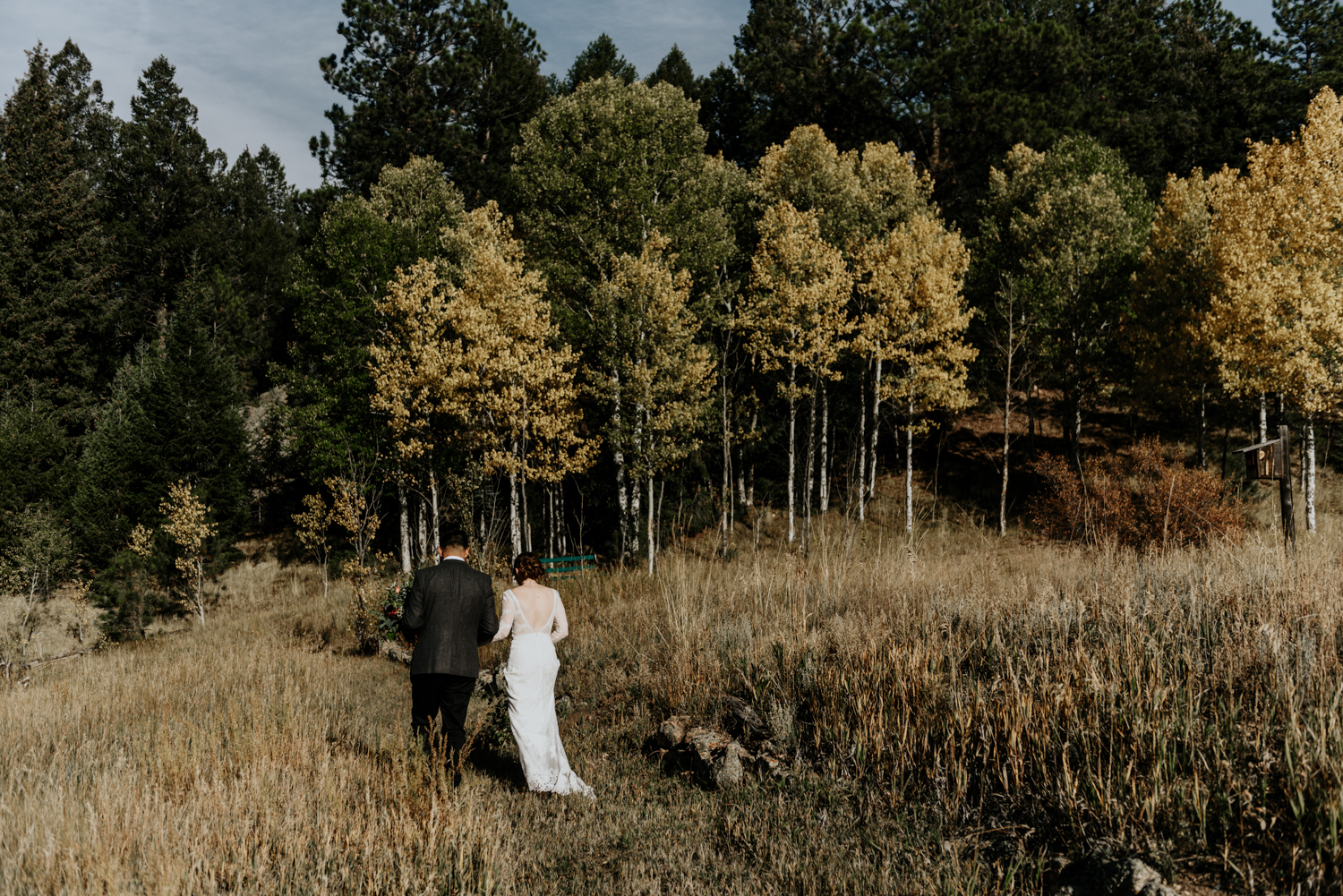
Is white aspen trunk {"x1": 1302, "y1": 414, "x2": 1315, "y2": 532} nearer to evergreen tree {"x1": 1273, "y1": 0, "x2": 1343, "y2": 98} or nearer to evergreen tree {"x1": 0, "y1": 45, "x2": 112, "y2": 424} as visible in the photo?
evergreen tree {"x1": 1273, "y1": 0, "x2": 1343, "y2": 98}

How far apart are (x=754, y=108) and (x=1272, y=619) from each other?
40770mm

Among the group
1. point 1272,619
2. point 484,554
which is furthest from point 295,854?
point 484,554

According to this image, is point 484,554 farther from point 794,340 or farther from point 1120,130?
point 1120,130

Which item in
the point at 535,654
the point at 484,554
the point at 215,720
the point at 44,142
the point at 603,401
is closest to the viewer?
the point at 535,654

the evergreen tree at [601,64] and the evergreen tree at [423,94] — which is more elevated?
the evergreen tree at [601,64]

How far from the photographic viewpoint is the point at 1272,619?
4.96 m

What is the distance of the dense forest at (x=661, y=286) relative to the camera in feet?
70.1

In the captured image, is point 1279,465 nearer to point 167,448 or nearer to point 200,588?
point 200,588

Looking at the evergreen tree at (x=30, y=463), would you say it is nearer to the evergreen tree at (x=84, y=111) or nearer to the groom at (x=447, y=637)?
the evergreen tree at (x=84, y=111)

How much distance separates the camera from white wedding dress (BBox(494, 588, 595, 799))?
18.5ft

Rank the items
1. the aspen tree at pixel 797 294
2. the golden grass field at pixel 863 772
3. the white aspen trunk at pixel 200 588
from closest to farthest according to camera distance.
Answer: the golden grass field at pixel 863 772 < the aspen tree at pixel 797 294 < the white aspen trunk at pixel 200 588

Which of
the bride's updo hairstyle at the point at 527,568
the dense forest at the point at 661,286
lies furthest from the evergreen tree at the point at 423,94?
the bride's updo hairstyle at the point at 527,568

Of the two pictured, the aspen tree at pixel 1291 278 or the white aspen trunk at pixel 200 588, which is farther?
the white aspen trunk at pixel 200 588

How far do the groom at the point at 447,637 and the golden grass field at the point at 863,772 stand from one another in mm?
387
